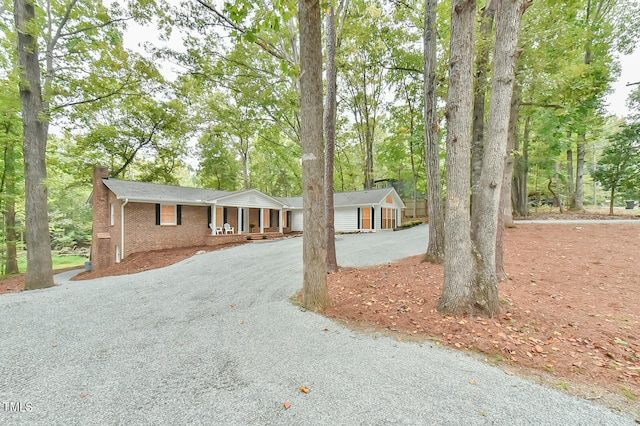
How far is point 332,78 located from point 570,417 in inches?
279

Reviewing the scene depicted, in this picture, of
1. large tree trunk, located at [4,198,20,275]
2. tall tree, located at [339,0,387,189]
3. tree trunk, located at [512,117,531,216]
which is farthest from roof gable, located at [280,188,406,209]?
large tree trunk, located at [4,198,20,275]

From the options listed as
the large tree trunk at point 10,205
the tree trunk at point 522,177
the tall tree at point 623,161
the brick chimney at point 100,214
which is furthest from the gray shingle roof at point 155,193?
the tall tree at point 623,161

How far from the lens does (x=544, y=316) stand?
3367 mm

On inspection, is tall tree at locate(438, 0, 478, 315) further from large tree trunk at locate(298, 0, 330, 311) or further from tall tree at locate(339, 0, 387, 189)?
tall tree at locate(339, 0, 387, 189)

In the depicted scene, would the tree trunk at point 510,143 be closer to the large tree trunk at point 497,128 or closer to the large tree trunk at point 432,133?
the large tree trunk at point 432,133

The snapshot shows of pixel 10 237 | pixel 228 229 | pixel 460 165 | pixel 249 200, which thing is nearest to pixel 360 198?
pixel 249 200

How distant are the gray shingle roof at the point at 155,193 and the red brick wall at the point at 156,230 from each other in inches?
21.1

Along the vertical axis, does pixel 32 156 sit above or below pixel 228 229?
above

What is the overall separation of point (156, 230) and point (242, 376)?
12700 mm

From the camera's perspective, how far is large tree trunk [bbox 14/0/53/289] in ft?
22.7

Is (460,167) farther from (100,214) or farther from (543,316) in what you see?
(100,214)

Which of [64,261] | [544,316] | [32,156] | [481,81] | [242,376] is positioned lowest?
[64,261]

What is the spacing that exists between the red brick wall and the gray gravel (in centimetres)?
859

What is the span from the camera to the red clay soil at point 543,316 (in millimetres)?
2338
